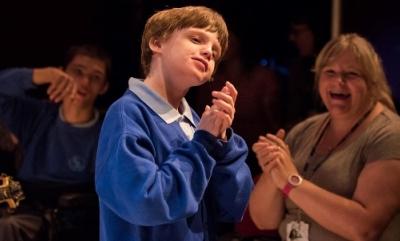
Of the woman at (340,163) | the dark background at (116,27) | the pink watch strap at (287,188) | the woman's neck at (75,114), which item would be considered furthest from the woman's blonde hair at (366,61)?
the woman's neck at (75,114)

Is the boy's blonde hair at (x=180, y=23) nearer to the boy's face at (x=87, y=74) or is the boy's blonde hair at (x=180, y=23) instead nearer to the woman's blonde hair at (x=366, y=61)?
the woman's blonde hair at (x=366, y=61)

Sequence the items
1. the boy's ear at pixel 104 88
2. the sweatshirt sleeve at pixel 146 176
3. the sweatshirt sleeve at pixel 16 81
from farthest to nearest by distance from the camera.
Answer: the boy's ear at pixel 104 88
the sweatshirt sleeve at pixel 16 81
the sweatshirt sleeve at pixel 146 176

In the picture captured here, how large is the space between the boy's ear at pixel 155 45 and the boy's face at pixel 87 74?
1.06 meters

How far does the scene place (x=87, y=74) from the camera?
2.21 meters

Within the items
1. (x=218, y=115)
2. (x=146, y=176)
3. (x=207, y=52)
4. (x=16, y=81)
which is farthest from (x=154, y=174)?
(x=16, y=81)

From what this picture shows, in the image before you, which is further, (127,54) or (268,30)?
(268,30)

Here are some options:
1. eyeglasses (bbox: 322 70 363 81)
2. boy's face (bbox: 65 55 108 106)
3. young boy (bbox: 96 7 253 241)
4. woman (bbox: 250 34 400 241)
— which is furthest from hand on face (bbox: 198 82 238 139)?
boy's face (bbox: 65 55 108 106)

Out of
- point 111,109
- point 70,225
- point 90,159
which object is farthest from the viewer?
point 90,159

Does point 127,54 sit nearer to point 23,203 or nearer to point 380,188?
point 23,203

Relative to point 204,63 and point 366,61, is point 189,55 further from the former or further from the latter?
point 366,61

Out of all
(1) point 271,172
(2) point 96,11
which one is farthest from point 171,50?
(2) point 96,11

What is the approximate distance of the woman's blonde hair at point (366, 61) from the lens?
1.94 m

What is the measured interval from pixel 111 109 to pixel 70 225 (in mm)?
1049

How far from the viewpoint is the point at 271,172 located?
1.87 m
